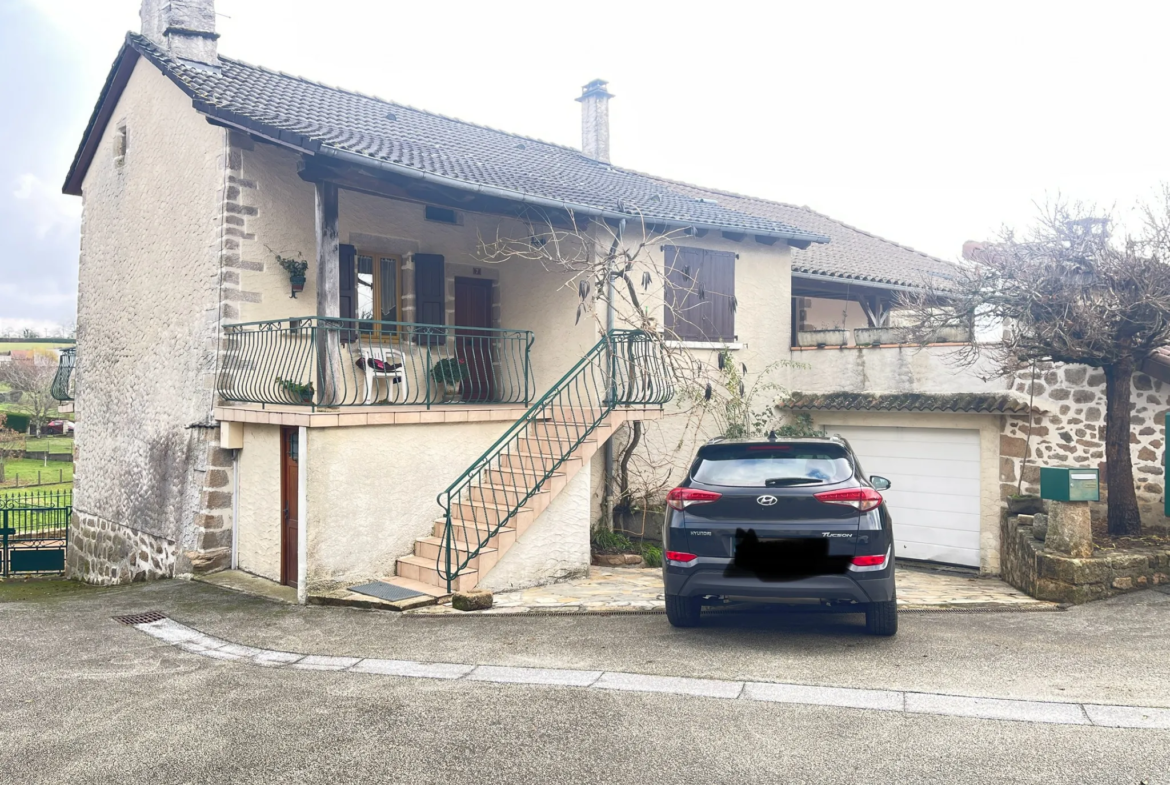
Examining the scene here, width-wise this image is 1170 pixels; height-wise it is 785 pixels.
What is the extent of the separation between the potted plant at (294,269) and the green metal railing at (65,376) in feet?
19.8

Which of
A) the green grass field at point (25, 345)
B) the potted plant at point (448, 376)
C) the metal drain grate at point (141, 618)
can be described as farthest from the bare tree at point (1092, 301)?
the green grass field at point (25, 345)

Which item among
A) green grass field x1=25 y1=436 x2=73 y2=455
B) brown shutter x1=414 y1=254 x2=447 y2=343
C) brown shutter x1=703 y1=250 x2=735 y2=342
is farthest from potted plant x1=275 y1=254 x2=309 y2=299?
green grass field x1=25 y1=436 x2=73 y2=455

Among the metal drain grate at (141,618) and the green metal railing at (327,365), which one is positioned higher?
the green metal railing at (327,365)

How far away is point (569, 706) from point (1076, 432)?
341 inches

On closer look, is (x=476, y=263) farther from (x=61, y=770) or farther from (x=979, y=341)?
(x=61, y=770)

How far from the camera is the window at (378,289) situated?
38.2 ft

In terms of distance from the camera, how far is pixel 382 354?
33.0ft

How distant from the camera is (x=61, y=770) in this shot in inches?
167

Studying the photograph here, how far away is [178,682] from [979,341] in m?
9.87

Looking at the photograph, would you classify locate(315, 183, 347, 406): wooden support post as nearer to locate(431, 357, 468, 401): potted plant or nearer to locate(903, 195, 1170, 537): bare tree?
locate(431, 357, 468, 401): potted plant

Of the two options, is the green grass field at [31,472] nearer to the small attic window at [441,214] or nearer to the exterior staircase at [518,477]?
the small attic window at [441,214]

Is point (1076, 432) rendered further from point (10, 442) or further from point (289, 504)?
point (10, 442)

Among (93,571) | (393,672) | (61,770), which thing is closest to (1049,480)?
(393,672)

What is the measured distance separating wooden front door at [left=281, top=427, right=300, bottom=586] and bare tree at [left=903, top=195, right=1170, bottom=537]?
7.62 meters
